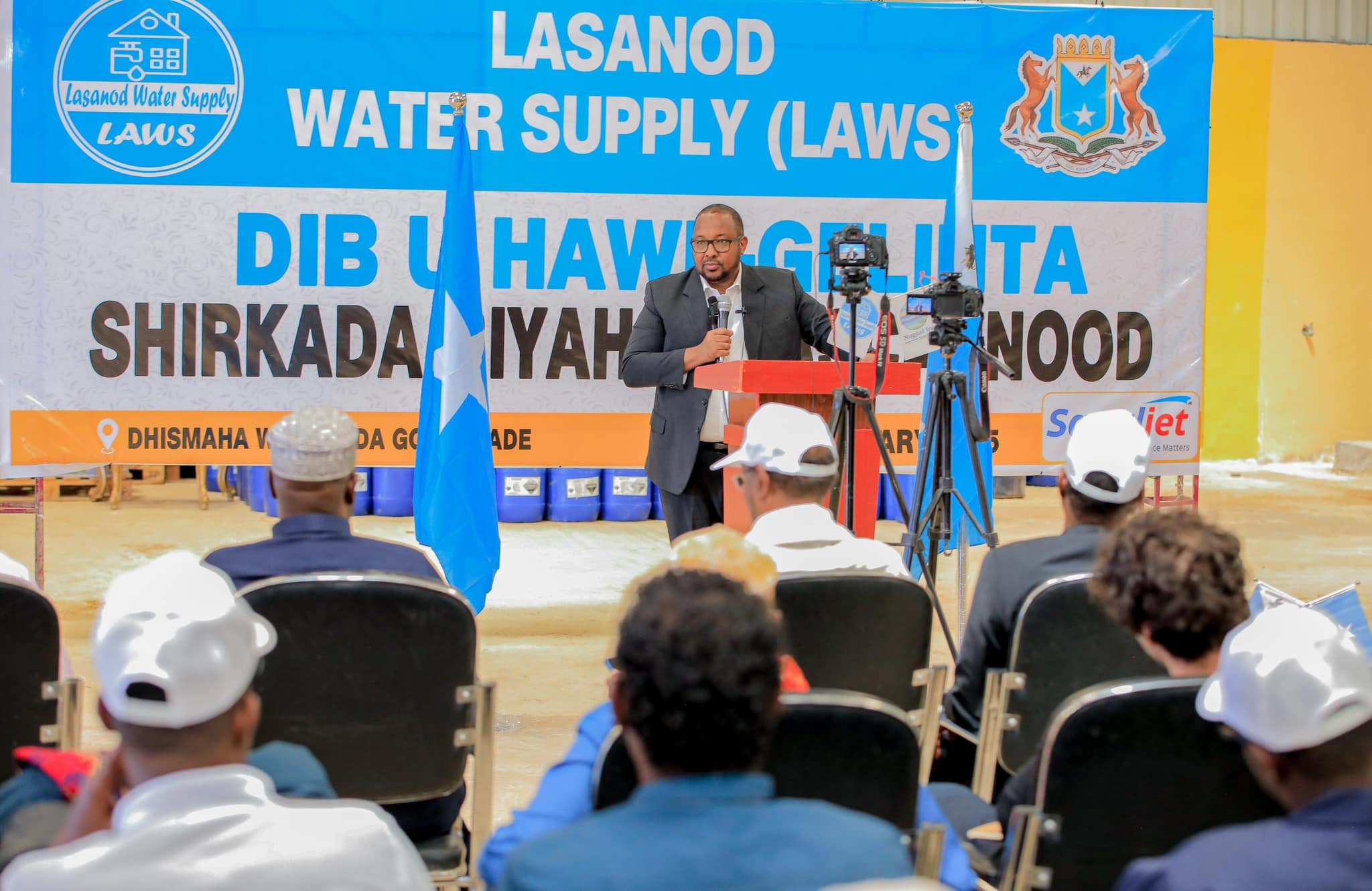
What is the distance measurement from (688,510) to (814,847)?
3408mm

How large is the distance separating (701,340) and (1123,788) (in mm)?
3198

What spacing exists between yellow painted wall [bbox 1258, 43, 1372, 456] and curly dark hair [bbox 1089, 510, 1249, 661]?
12.3m

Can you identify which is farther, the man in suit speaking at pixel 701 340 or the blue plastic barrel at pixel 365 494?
the blue plastic barrel at pixel 365 494

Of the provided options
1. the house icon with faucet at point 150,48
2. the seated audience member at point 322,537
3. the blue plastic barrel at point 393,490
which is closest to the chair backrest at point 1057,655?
the seated audience member at point 322,537

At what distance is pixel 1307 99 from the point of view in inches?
504

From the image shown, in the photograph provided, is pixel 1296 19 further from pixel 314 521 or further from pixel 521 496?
pixel 314 521

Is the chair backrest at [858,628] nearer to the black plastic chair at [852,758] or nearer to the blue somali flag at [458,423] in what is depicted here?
the black plastic chair at [852,758]

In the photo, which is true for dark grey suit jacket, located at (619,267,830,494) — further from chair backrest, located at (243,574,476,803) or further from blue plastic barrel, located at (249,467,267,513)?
blue plastic barrel, located at (249,467,267,513)

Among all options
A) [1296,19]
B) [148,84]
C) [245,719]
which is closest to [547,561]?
[148,84]

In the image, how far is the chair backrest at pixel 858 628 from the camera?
2.17 m

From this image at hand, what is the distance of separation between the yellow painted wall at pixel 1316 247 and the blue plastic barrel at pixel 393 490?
9.00 metres

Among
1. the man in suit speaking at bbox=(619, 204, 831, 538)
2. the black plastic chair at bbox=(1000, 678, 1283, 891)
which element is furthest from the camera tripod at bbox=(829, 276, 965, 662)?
the black plastic chair at bbox=(1000, 678, 1283, 891)

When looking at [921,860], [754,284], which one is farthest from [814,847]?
[754,284]

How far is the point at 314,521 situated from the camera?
7.30 ft
